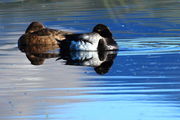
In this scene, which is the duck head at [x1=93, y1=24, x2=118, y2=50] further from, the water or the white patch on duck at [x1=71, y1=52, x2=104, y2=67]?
the white patch on duck at [x1=71, y1=52, x2=104, y2=67]

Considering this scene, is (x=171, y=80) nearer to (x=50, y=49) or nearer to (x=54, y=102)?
(x=54, y=102)

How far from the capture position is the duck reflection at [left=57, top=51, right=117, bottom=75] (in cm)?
1428

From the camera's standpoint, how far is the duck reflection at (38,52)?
51.0ft

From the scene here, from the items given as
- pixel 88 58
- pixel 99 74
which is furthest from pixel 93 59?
pixel 99 74

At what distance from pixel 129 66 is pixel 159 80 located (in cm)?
168

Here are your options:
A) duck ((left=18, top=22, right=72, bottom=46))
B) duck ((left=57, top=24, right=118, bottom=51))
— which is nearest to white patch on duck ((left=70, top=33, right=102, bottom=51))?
duck ((left=57, top=24, right=118, bottom=51))

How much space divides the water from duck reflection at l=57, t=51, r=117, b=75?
0.02m

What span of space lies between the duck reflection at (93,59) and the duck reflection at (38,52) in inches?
12.7

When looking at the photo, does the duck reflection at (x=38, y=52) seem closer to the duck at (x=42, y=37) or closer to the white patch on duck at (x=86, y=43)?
the duck at (x=42, y=37)

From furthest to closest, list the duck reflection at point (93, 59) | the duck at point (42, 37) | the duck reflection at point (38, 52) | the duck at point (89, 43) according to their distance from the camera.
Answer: the duck at point (42, 37) → the duck at point (89, 43) → the duck reflection at point (38, 52) → the duck reflection at point (93, 59)

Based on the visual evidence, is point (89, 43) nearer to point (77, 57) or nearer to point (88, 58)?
point (77, 57)

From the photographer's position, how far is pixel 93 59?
15492 millimetres

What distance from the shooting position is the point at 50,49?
17656mm

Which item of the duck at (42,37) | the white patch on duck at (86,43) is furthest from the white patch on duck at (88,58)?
the duck at (42,37)
